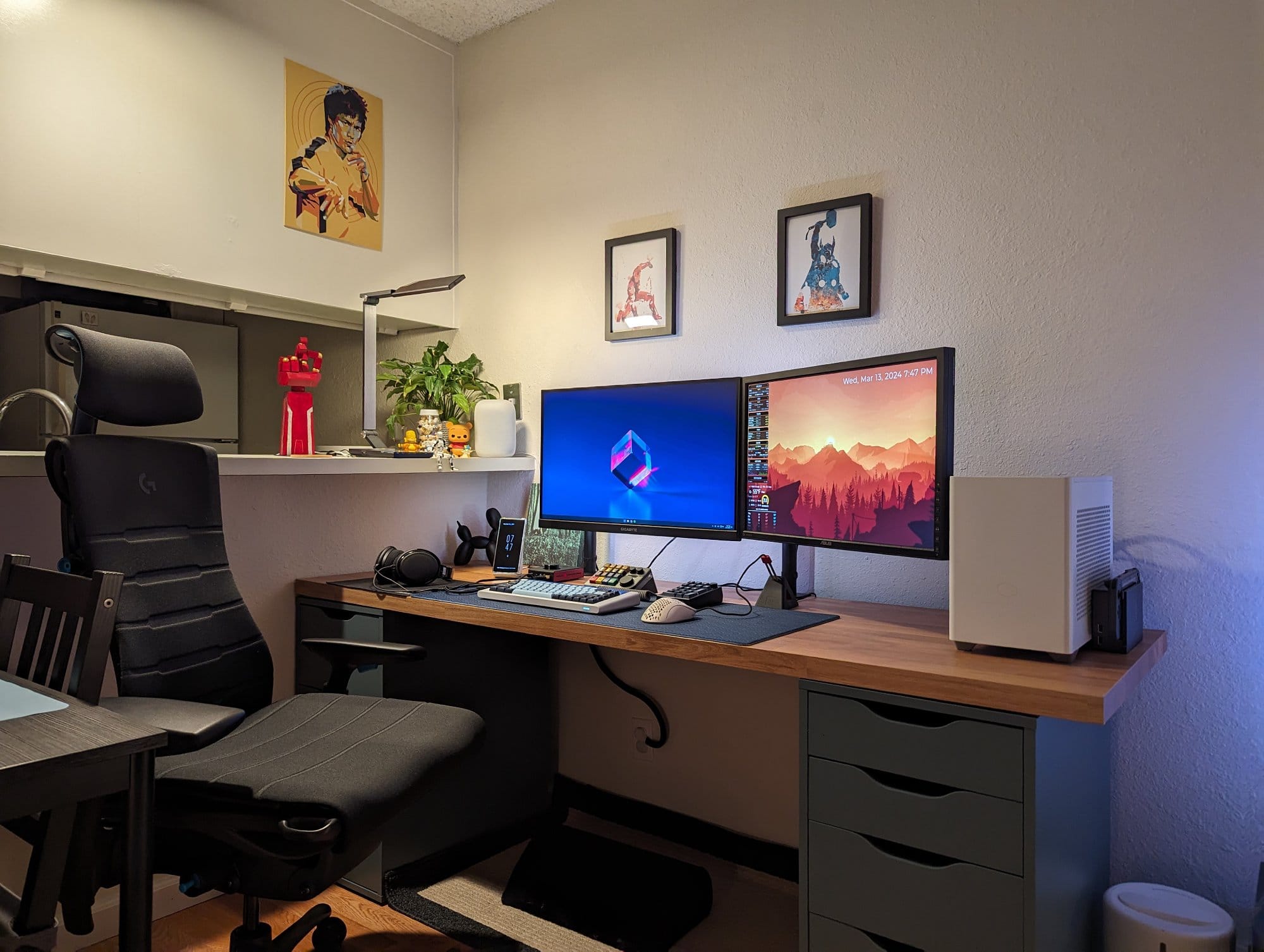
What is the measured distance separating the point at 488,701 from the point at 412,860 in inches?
17.2

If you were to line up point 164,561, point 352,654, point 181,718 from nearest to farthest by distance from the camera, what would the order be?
1. point 181,718
2. point 164,561
3. point 352,654

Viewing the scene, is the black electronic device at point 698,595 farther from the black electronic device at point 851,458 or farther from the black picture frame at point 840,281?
the black picture frame at point 840,281

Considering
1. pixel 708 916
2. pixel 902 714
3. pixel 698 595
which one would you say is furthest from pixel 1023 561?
pixel 708 916

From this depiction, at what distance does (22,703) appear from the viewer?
1227mm

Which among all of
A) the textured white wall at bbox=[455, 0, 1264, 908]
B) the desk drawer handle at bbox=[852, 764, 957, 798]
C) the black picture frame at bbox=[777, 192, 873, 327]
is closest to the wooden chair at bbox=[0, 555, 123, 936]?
the desk drawer handle at bbox=[852, 764, 957, 798]

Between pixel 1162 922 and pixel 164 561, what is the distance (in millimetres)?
1989

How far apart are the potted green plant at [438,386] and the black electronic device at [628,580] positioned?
940 mm

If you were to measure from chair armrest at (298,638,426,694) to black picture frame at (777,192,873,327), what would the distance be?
125cm

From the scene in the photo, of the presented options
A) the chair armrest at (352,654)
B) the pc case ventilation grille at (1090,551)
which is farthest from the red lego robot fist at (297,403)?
the pc case ventilation grille at (1090,551)

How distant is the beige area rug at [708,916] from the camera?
1.98m

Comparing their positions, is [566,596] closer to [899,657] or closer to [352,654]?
[352,654]

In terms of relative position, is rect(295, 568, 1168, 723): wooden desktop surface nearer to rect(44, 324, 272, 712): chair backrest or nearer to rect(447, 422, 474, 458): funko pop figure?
rect(44, 324, 272, 712): chair backrest

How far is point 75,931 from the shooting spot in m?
1.30

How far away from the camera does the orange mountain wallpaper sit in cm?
166
